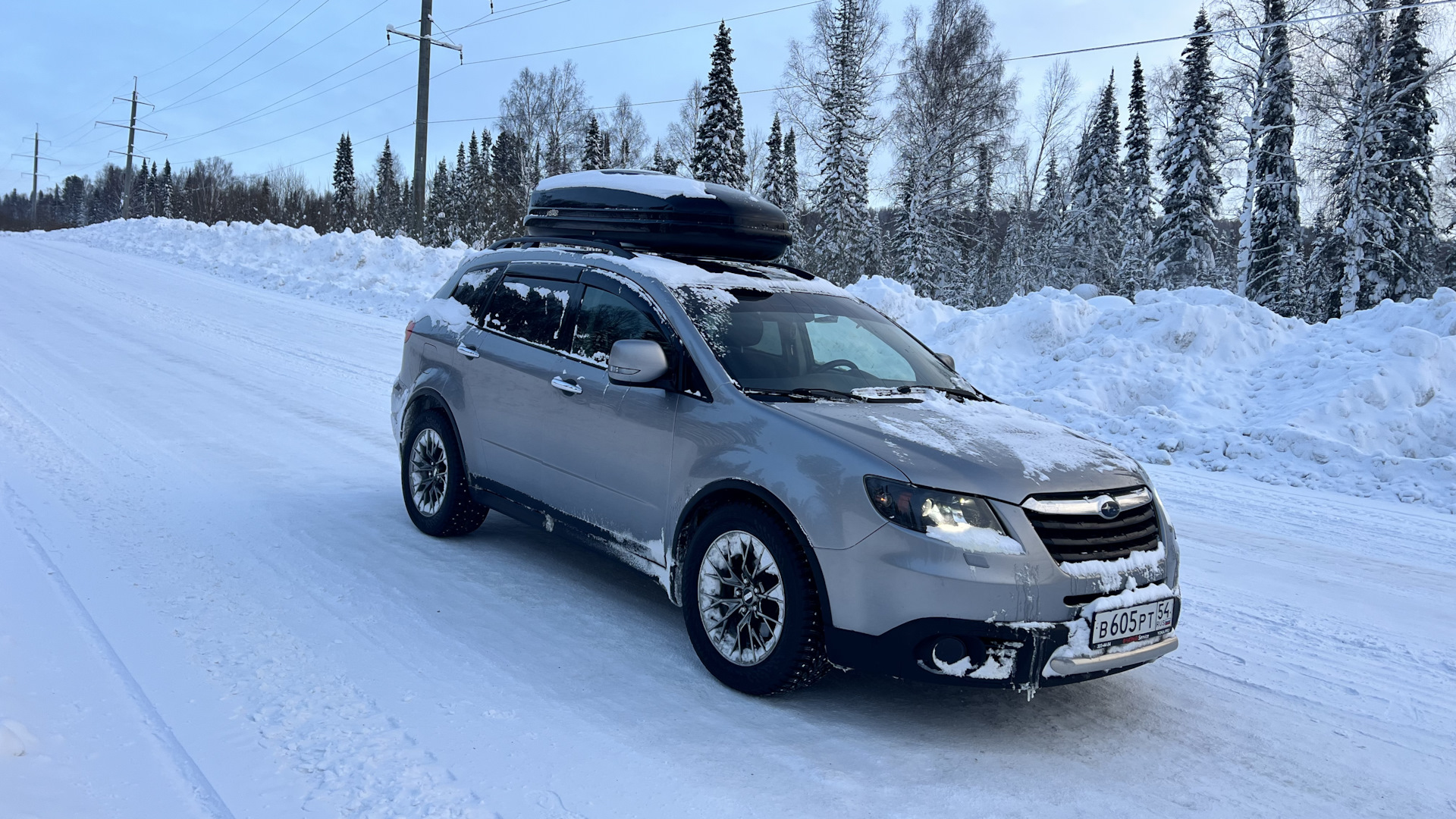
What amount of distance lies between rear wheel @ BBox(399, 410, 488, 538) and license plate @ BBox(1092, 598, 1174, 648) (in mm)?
3524

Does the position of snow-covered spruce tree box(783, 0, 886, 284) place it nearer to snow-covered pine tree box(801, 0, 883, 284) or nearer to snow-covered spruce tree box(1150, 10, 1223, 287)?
snow-covered pine tree box(801, 0, 883, 284)

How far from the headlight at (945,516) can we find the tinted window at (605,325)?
1.51 m

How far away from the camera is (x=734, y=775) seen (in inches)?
126

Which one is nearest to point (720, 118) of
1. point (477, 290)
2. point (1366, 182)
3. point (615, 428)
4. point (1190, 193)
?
point (1190, 193)

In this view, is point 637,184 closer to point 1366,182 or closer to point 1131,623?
point 1131,623

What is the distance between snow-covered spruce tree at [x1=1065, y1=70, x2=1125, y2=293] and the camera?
1813 inches

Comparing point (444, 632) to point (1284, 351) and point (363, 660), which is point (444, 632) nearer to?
point (363, 660)

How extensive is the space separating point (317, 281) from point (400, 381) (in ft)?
52.7

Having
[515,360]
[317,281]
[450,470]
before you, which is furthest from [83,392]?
[317,281]

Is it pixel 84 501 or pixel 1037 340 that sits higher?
pixel 1037 340

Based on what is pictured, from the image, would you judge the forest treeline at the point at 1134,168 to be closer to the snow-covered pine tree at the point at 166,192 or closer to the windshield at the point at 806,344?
the windshield at the point at 806,344

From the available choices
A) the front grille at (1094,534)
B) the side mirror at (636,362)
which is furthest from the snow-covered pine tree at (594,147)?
the front grille at (1094,534)

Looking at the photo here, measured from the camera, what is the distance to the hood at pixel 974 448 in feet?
11.5

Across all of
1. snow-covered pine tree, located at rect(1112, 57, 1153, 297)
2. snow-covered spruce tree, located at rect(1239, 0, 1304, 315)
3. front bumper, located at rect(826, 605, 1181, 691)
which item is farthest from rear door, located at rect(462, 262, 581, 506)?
snow-covered pine tree, located at rect(1112, 57, 1153, 297)
